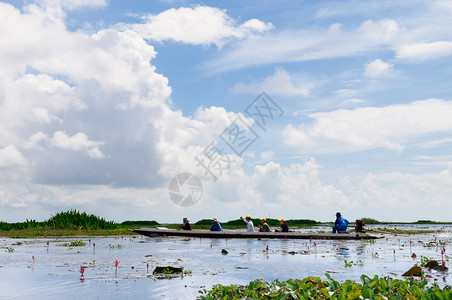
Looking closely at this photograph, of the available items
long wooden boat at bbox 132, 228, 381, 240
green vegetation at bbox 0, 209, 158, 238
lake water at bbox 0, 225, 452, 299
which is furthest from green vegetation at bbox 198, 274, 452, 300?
green vegetation at bbox 0, 209, 158, 238

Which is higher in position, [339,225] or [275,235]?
[339,225]

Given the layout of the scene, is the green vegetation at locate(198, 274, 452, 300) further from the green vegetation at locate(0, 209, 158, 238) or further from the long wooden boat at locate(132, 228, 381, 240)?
the green vegetation at locate(0, 209, 158, 238)

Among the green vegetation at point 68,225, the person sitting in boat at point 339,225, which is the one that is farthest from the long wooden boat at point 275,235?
the green vegetation at point 68,225

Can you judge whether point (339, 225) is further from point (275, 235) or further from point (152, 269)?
point (152, 269)

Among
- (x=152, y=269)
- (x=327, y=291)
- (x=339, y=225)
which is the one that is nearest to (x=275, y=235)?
(x=339, y=225)

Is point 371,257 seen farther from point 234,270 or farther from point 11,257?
point 11,257

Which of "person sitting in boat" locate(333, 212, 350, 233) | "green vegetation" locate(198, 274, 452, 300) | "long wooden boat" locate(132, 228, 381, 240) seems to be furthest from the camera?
"person sitting in boat" locate(333, 212, 350, 233)

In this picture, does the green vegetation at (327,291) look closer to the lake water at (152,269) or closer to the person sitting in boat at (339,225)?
the lake water at (152,269)

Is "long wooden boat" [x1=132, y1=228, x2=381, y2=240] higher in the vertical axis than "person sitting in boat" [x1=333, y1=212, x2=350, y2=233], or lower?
lower

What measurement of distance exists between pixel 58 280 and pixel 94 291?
217 cm

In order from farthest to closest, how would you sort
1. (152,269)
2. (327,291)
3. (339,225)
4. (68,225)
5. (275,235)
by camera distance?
1. (68,225)
2. (339,225)
3. (275,235)
4. (152,269)
5. (327,291)

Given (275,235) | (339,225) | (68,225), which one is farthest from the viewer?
(68,225)

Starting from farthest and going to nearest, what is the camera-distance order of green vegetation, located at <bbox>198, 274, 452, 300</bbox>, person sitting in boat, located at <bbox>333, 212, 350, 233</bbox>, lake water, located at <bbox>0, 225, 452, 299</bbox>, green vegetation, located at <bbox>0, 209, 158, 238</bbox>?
1. green vegetation, located at <bbox>0, 209, 158, 238</bbox>
2. person sitting in boat, located at <bbox>333, 212, 350, 233</bbox>
3. lake water, located at <bbox>0, 225, 452, 299</bbox>
4. green vegetation, located at <bbox>198, 274, 452, 300</bbox>

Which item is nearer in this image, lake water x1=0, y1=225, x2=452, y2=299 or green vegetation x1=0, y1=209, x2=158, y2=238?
lake water x1=0, y1=225, x2=452, y2=299
